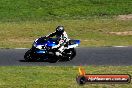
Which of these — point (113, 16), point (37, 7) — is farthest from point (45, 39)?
point (37, 7)

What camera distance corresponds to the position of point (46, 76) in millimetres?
16734

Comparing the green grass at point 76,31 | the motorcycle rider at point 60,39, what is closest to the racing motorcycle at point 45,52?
the motorcycle rider at point 60,39

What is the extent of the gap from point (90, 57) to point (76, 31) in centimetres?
1040

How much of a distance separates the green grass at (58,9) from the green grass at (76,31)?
3.42 metres

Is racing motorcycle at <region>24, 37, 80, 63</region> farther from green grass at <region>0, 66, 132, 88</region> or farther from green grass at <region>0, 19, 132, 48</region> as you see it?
green grass at <region>0, 19, 132, 48</region>

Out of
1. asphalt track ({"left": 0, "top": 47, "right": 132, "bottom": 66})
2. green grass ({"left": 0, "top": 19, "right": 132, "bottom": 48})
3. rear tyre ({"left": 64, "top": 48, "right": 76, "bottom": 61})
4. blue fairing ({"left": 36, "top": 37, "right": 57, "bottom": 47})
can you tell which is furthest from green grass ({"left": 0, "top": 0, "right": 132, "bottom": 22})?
blue fairing ({"left": 36, "top": 37, "right": 57, "bottom": 47})

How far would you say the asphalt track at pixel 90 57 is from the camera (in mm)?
21141

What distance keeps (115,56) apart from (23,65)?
504 centimetres

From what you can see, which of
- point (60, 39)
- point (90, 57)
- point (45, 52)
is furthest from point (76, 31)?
point (45, 52)

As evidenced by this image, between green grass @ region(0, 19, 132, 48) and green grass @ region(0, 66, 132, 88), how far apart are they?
777 cm

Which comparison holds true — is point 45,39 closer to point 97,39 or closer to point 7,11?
point 97,39

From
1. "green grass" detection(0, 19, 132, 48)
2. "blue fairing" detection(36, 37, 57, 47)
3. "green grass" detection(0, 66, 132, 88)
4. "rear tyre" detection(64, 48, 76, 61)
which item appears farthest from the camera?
"green grass" detection(0, 19, 132, 48)

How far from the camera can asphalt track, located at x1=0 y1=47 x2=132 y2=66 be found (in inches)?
→ 832

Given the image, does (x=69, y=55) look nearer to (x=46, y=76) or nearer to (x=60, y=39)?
(x=60, y=39)
